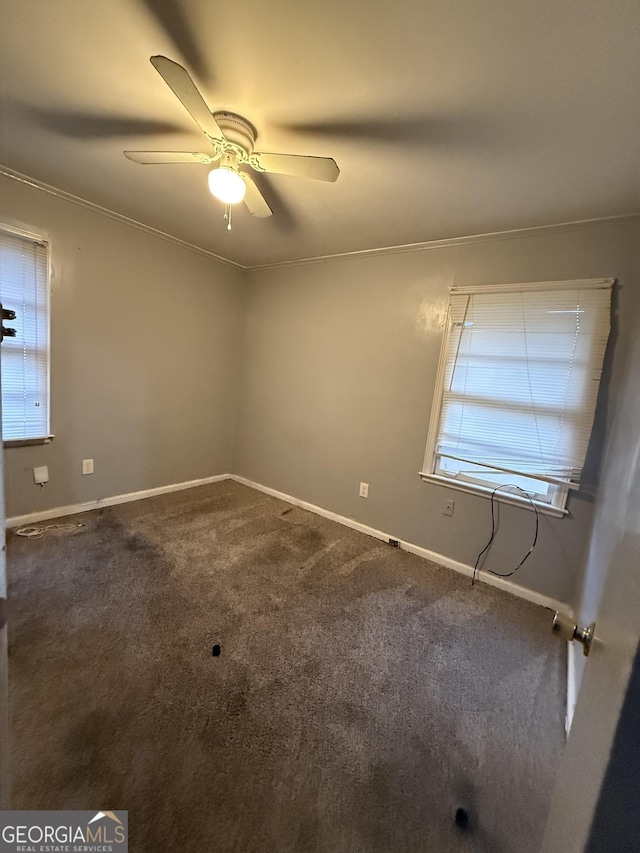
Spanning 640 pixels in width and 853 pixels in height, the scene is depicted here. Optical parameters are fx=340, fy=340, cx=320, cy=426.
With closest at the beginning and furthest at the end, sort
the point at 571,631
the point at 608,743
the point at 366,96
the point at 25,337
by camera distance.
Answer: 1. the point at 608,743
2. the point at 571,631
3. the point at 366,96
4. the point at 25,337

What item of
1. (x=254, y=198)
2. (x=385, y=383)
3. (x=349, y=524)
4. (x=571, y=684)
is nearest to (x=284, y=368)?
(x=385, y=383)

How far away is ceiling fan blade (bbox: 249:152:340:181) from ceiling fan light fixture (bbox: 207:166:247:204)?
13cm

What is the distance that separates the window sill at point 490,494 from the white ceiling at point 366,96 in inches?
70.6

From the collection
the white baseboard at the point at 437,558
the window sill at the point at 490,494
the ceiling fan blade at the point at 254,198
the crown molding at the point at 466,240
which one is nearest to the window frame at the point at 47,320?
the ceiling fan blade at the point at 254,198

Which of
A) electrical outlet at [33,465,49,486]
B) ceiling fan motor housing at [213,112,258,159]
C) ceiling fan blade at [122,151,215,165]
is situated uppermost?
ceiling fan motor housing at [213,112,258,159]

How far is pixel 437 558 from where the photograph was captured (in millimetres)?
2701

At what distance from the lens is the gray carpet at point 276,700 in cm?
107

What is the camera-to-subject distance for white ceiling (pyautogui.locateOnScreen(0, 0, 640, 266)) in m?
1.08

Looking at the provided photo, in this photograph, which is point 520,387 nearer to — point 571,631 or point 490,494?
point 490,494

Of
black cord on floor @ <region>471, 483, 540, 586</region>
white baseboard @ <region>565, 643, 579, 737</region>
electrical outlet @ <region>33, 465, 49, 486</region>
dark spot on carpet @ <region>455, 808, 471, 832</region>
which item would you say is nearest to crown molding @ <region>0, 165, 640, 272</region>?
black cord on floor @ <region>471, 483, 540, 586</region>

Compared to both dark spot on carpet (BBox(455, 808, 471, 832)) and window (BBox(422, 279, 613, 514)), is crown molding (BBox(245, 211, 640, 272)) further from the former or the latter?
dark spot on carpet (BBox(455, 808, 471, 832))

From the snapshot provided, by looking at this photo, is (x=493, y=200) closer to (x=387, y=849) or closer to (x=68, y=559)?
(x=387, y=849)

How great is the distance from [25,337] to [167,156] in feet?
5.74

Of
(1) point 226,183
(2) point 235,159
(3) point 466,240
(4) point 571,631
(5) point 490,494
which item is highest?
(3) point 466,240
